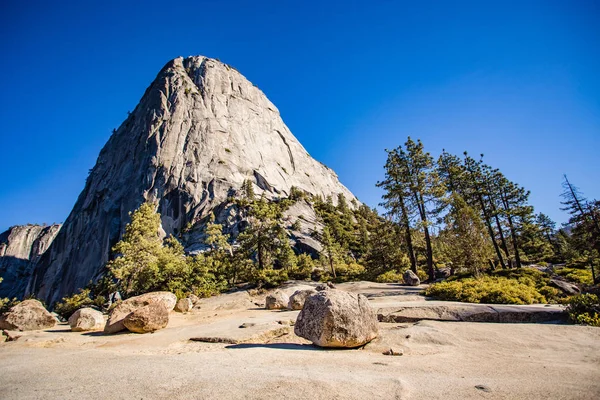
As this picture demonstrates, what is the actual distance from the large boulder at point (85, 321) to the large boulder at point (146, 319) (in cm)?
301

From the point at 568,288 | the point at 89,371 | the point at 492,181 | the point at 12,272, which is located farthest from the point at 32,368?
the point at 12,272

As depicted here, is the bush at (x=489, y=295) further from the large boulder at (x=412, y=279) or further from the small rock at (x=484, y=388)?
the small rock at (x=484, y=388)

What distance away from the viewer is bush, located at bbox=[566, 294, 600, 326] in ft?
26.8

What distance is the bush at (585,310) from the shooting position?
26.8 feet

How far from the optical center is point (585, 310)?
8719 millimetres

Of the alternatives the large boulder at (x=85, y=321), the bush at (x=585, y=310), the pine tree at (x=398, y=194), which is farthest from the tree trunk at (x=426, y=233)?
the large boulder at (x=85, y=321)

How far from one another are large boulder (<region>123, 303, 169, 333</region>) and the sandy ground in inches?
72.2

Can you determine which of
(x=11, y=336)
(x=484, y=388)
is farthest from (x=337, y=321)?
(x=11, y=336)

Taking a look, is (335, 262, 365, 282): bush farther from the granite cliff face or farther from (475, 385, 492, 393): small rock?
(475, 385, 492, 393): small rock

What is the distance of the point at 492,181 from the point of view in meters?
31.5

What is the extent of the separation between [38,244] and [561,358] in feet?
476

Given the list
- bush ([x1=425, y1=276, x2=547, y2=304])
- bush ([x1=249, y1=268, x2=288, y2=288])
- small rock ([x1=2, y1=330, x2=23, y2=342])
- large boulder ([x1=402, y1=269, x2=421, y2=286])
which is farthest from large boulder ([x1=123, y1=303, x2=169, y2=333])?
large boulder ([x1=402, y1=269, x2=421, y2=286])

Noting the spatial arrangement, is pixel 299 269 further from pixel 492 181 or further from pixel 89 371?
pixel 89 371

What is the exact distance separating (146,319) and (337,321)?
816 cm
